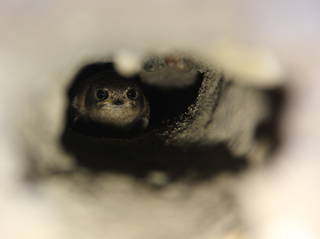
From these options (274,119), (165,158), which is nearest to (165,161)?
(165,158)

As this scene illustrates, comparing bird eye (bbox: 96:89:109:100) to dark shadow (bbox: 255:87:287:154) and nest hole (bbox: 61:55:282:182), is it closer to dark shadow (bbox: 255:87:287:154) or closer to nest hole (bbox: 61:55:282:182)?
nest hole (bbox: 61:55:282:182)

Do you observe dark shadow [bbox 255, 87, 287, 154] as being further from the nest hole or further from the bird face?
the bird face

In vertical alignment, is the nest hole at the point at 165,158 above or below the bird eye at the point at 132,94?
below

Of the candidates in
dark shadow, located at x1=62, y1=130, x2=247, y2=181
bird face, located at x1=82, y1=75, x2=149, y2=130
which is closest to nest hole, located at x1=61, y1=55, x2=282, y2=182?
dark shadow, located at x1=62, y1=130, x2=247, y2=181

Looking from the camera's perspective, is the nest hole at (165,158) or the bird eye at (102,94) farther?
the bird eye at (102,94)

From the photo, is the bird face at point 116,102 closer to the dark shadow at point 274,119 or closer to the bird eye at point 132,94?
the bird eye at point 132,94

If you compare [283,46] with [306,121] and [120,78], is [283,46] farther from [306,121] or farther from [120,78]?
[120,78]

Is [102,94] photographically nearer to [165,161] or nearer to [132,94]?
[132,94]

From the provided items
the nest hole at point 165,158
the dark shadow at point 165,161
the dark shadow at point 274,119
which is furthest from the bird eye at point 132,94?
the dark shadow at point 274,119

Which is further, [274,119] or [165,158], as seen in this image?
[165,158]

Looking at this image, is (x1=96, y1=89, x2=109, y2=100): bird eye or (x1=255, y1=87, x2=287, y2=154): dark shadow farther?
(x1=96, y1=89, x2=109, y2=100): bird eye

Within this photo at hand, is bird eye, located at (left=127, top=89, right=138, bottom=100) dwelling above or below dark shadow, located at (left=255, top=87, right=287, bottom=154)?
above
